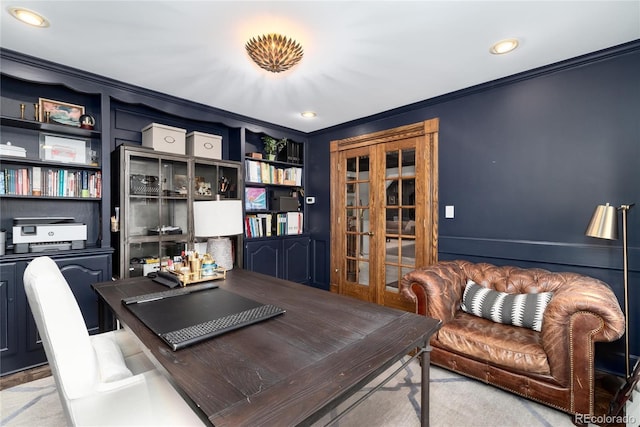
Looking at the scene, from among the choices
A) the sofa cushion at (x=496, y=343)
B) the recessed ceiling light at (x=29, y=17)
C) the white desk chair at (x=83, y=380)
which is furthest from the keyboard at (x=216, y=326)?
the recessed ceiling light at (x=29, y=17)

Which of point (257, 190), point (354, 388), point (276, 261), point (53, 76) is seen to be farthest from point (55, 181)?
point (354, 388)

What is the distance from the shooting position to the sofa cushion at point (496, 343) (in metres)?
1.75

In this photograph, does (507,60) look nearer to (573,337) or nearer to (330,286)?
(573,337)

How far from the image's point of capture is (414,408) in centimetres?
175

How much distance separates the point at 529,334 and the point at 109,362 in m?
2.41

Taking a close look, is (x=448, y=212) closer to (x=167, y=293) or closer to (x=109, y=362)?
(x=167, y=293)

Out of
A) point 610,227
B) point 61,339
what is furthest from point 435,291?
point 61,339

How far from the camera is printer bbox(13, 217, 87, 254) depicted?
2.17m

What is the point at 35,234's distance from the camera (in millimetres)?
2213

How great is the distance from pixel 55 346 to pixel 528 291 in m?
2.74

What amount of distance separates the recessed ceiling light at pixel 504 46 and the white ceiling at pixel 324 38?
4 cm

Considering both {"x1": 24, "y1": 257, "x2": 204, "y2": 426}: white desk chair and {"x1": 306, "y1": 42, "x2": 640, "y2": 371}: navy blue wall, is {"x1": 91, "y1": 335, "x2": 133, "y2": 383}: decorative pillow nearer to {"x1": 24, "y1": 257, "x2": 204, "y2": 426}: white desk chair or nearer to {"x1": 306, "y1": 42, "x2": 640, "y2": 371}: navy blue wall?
{"x1": 24, "y1": 257, "x2": 204, "y2": 426}: white desk chair

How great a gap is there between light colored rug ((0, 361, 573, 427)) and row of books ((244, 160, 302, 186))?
2.60 meters

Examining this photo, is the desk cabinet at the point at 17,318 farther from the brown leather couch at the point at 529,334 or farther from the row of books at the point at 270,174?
the brown leather couch at the point at 529,334
